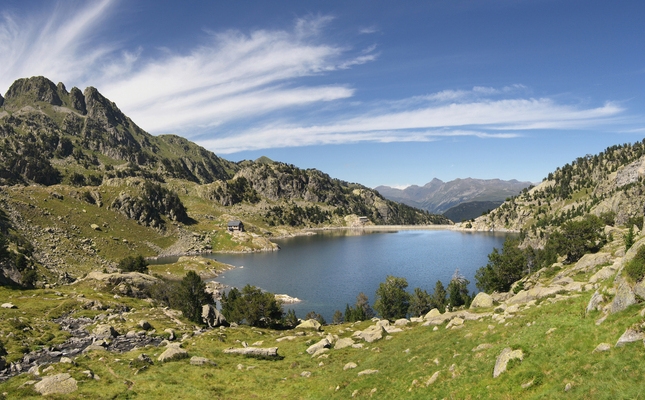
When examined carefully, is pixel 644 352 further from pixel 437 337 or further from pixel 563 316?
pixel 437 337

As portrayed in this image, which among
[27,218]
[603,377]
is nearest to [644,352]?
[603,377]

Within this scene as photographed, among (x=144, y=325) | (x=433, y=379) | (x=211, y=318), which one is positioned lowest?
(x=211, y=318)

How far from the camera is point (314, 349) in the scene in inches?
2032

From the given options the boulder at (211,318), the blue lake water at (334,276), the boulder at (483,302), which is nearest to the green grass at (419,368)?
the boulder at (211,318)

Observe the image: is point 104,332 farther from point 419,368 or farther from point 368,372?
point 419,368

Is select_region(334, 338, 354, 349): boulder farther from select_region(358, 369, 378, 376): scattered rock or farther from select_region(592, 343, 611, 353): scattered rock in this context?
select_region(592, 343, 611, 353): scattered rock

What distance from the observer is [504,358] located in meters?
24.6

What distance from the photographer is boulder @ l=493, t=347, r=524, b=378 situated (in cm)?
2383

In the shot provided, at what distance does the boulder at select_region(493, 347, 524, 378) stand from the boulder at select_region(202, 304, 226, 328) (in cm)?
6406

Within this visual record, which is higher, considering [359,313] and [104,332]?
[104,332]

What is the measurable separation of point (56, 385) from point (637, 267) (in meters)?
48.7

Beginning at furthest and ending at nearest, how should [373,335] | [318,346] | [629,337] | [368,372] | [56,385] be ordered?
[373,335] < [318,346] < [368,372] < [56,385] < [629,337]

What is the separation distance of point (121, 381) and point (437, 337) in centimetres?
3503

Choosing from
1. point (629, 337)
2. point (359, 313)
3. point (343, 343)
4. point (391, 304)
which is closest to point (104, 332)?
point (343, 343)
